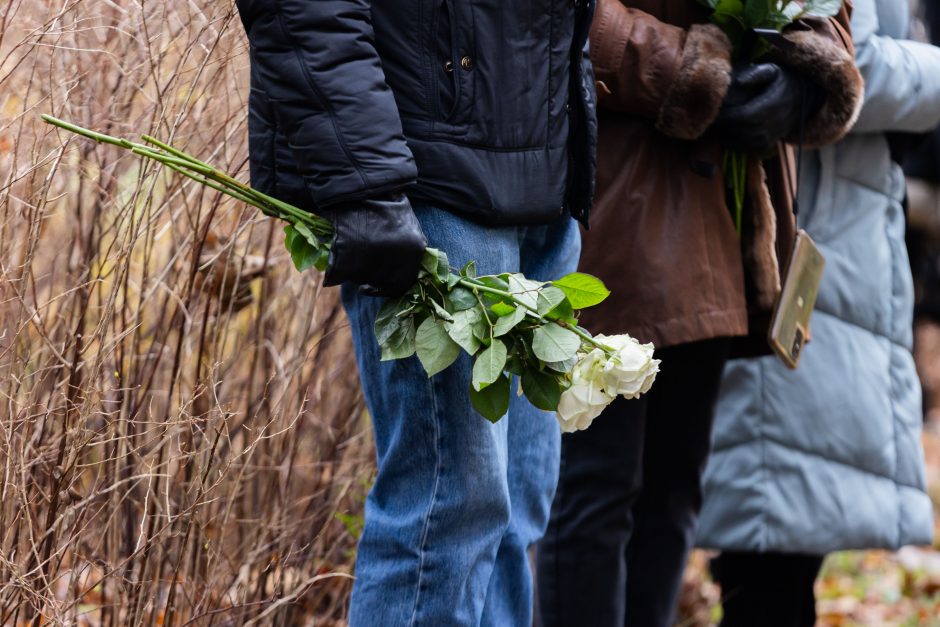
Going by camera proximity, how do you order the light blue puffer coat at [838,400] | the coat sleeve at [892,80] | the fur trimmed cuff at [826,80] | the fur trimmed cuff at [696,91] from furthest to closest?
the light blue puffer coat at [838,400] < the coat sleeve at [892,80] < the fur trimmed cuff at [826,80] < the fur trimmed cuff at [696,91]

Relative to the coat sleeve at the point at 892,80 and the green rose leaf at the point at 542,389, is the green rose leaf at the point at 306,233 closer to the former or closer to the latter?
the green rose leaf at the point at 542,389

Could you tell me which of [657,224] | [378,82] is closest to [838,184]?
[657,224]

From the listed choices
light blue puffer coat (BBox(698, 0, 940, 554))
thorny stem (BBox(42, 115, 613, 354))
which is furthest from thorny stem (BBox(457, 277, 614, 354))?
light blue puffer coat (BBox(698, 0, 940, 554))

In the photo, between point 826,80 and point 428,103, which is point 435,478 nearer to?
point 428,103

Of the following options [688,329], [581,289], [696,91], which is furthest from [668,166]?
[581,289]

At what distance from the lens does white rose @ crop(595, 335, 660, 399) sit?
1658mm

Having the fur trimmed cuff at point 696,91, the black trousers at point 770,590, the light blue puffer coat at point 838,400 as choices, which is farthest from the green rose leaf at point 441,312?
the black trousers at point 770,590

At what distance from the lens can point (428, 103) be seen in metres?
1.73

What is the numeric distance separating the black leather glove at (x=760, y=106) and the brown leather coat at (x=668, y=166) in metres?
0.04

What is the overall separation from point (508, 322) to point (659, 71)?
0.78 metres

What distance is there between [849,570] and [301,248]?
3505 millimetres

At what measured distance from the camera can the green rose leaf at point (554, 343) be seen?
165 centimetres

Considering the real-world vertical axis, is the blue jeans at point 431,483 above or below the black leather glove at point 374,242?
below

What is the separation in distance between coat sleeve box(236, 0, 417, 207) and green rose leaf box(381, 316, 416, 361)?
0.21 m
